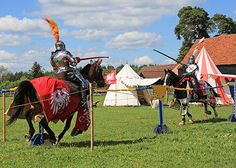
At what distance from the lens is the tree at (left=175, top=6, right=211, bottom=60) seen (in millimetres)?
61438

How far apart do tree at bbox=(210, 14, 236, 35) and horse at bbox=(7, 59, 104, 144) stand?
53356mm

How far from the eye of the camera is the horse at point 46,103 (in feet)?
34.0

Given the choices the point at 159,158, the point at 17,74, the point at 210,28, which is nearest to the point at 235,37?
the point at 210,28

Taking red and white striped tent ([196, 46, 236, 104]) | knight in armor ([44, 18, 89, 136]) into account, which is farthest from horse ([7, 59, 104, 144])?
red and white striped tent ([196, 46, 236, 104])

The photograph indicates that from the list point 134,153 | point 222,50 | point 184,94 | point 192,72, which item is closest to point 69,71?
point 134,153

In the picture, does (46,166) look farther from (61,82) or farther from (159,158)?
(61,82)

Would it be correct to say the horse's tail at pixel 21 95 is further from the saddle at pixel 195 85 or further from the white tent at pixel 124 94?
the white tent at pixel 124 94

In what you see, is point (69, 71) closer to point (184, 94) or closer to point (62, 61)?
point (62, 61)

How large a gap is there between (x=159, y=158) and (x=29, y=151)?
122 inches

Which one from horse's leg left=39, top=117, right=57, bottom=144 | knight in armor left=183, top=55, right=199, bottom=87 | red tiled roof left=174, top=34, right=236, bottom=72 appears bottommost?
horse's leg left=39, top=117, right=57, bottom=144

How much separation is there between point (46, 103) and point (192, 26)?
2136 inches

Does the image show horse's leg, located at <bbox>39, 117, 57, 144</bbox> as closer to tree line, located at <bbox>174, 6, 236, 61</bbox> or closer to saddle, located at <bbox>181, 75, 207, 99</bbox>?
saddle, located at <bbox>181, 75, 207, 99</bbox>

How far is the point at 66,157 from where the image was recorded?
9023 mm

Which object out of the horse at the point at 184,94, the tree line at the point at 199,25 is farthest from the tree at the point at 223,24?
the horse at the point at 184,94
